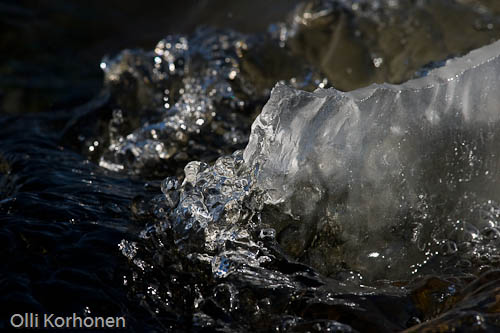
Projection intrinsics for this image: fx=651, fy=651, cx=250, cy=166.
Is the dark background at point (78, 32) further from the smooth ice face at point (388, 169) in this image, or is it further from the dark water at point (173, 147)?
the smooth ice face at point (388, 169)

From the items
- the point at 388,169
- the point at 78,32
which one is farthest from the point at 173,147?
the point at 78,32

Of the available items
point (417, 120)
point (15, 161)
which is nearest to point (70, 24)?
point (15, 161)

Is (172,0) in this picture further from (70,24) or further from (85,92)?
A: (85,92)

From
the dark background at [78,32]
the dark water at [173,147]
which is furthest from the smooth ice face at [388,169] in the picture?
the dark background at [78,32]

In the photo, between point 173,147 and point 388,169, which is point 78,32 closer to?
point 173,147

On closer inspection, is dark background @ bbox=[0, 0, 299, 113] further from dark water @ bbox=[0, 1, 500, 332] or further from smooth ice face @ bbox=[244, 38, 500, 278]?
smooth ice face @ bbox=[244, 38, 500, 278]
